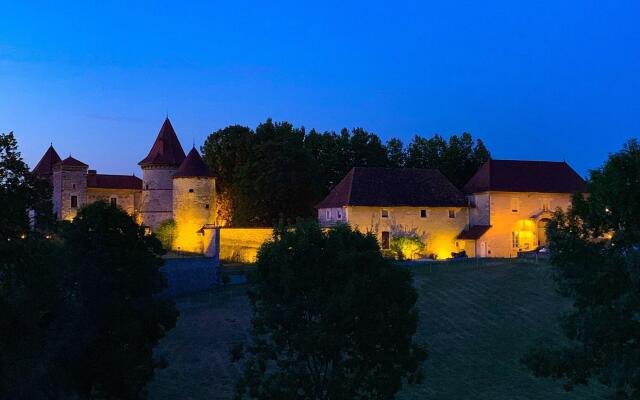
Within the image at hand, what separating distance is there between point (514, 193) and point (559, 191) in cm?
369

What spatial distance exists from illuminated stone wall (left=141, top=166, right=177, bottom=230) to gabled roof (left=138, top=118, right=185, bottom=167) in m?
0.62

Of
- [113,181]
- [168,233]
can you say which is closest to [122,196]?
[113,181]

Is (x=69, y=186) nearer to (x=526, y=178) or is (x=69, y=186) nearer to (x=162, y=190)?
(x=162, y=190)

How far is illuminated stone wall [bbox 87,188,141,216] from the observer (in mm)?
66438

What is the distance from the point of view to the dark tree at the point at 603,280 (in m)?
14.7

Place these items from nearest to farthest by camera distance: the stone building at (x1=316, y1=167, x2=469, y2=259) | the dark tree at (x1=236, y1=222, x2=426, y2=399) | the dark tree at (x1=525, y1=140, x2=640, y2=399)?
the dark tree at (x1=525, y1=140, x2=640, y2=399) < the dark tree at (x1=236, y1=222, x2=426, y2=399) < the stone building at (x1=316, y1=167, x2=469, y2=259)

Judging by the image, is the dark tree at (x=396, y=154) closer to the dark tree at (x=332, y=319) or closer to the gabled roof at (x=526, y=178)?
the gabled roof at (x=526, y=178)

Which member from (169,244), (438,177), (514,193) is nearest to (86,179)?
(169,244)

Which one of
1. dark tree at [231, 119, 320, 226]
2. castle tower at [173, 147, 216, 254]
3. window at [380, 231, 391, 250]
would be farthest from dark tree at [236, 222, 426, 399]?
dark tree at [231, 119, 320, 226]

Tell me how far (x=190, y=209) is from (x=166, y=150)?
25.3 feet

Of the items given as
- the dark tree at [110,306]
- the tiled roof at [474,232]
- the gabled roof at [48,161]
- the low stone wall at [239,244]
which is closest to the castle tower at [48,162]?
the gabled roof at [48,161]

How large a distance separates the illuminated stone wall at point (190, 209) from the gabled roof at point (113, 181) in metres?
11.5

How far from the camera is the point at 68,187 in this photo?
210 feet

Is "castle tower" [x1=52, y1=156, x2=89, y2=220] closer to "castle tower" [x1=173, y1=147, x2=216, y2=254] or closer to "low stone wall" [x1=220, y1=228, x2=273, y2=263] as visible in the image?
"castle tower" [x1=173, y1=147, x2=216, y2=254]
